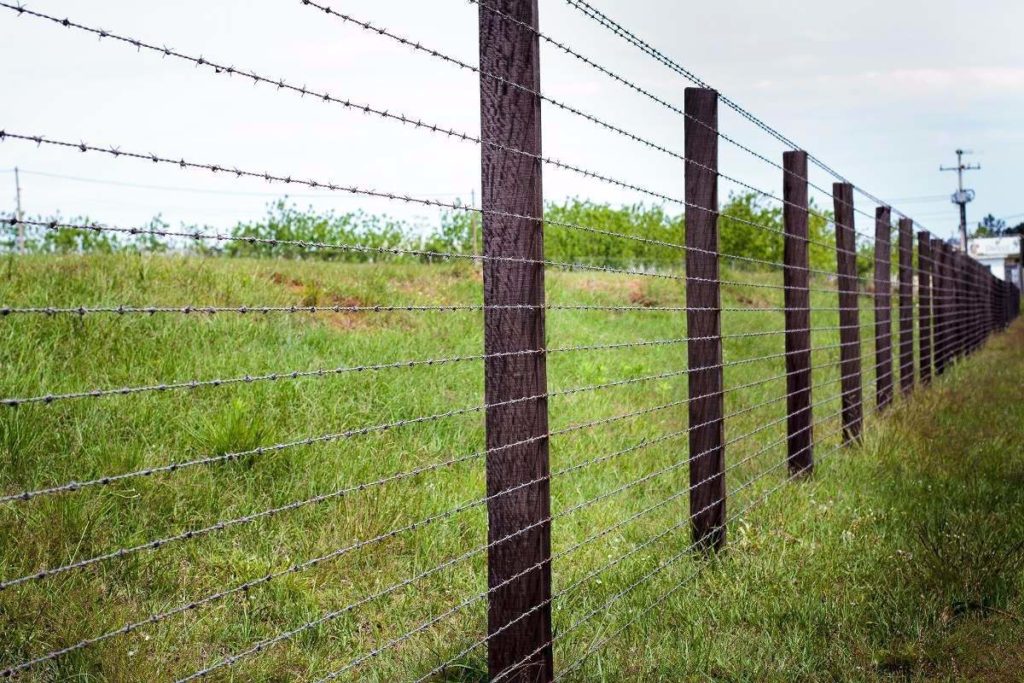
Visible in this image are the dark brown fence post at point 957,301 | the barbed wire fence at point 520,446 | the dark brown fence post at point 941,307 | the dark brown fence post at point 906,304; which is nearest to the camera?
the barbed wire fence at point 520,446

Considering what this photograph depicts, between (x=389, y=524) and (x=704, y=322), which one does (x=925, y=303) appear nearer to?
(x=704, y=322)

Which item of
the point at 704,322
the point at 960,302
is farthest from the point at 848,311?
the point at 960,302

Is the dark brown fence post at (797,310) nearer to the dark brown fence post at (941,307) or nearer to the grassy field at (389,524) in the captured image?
the grassy field at (389,524)

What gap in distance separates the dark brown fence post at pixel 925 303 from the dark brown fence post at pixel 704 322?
9.93 metres

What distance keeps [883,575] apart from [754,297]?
803 inches

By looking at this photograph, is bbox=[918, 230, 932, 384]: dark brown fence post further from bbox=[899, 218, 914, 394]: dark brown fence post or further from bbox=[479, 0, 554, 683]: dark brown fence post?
bbox=[479, 0, 554, 683]: dark brown fence post

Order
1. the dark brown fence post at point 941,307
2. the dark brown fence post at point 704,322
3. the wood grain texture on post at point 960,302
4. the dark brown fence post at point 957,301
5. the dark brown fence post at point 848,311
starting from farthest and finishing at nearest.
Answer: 1. the wood grain texture on post at point 960,302
2. the dark brown fence post at point 957,301
3. the dark brown fence post at point 941,307
4. the dark brown fence post at point 848,311
5. the dark brown fence post at point 704,322

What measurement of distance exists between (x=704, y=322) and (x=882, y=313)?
6130 mm

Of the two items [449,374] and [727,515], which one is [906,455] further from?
[449,374]

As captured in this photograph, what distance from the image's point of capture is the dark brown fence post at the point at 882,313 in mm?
10500

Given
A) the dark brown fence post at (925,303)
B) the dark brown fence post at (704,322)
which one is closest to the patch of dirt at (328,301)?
the dark brown fence post at (704,322)

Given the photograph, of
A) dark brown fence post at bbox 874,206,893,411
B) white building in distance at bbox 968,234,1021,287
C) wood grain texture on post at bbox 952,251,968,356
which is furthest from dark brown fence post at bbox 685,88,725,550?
white building in distance at bbox 968,234,1021,287

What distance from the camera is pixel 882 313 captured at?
10.6 metres

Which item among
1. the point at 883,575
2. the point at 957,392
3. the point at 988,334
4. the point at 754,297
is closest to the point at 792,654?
the point at 883,575
